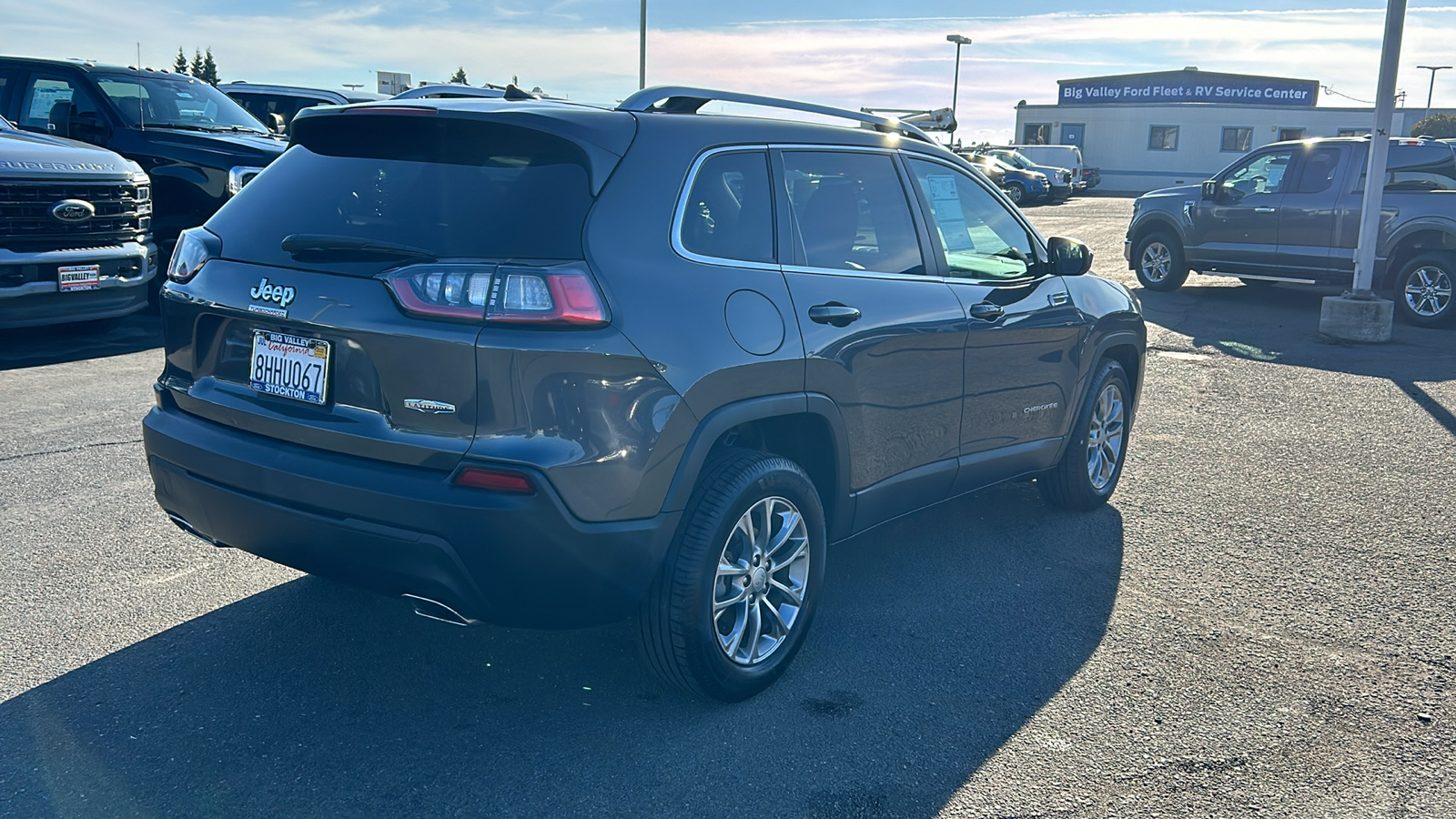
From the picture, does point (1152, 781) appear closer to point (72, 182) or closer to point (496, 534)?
point (496, 534)

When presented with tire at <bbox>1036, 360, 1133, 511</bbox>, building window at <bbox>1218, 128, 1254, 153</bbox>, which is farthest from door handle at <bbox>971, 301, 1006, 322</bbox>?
building window at <bbox>1218, 128, 1254, 153</bbox>

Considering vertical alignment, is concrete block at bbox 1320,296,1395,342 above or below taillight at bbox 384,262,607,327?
below

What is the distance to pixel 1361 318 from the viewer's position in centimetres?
1112

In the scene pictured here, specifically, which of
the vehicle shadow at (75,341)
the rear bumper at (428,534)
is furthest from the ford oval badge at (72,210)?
the rear bumper at (428,534)

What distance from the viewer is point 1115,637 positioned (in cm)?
418

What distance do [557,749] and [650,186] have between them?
1.56m

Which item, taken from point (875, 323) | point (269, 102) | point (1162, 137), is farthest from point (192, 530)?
point (1162, 137)

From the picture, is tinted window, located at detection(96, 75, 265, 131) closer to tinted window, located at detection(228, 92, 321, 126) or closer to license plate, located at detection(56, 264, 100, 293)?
license plate, located at detection(56, 264, 100, 293)

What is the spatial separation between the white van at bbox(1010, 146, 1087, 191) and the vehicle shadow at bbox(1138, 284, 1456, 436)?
27.3 m

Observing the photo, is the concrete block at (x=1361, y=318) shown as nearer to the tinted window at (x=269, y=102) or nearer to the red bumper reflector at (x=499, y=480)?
the red bumper reflector at (x=499, y=480)

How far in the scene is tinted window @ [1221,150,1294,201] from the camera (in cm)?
1348

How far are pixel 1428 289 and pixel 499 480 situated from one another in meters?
12.1

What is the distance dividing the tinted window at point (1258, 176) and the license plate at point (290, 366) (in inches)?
502

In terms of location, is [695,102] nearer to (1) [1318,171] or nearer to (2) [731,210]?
(2) [731,210]
